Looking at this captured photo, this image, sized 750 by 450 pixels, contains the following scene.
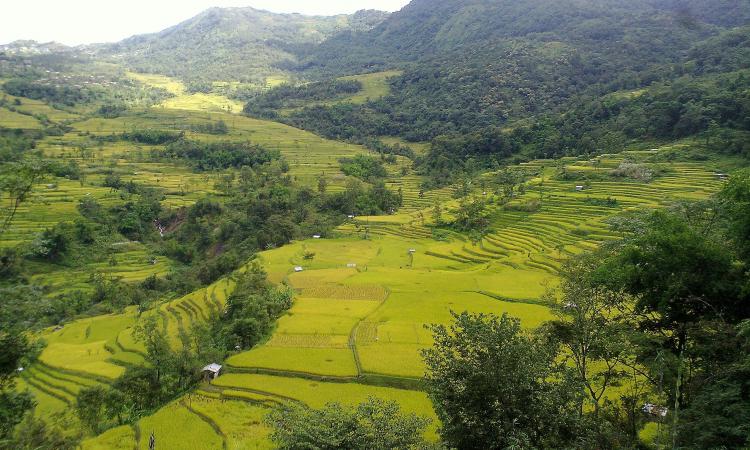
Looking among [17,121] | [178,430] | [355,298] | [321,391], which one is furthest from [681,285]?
[17,121]

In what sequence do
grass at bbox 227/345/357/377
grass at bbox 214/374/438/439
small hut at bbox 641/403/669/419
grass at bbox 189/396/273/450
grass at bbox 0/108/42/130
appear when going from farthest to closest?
1. grass at bbox 0/108/42/130
2. grass at bbox 227/345/357/377
3. grass at bbox 214/374/438/439
4. grass at bbox 189/396/273/450
5. small hut at bbox 641/403/669/419

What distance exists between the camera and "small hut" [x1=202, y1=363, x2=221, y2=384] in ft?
55.5

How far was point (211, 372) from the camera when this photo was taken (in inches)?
671

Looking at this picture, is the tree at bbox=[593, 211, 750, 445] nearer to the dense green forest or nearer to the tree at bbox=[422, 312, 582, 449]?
the dense green forest

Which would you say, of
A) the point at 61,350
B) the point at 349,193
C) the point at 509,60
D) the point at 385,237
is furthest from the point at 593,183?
the point at 509,60

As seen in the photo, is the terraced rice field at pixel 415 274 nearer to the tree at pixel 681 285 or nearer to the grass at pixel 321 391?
the grass at pixel 321 391

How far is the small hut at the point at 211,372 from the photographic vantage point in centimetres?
1693

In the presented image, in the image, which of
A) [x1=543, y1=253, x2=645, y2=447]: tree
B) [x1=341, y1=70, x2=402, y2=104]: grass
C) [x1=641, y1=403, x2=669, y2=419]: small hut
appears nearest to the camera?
[x1=543, y1=253, x2=645, y2=447]: tree

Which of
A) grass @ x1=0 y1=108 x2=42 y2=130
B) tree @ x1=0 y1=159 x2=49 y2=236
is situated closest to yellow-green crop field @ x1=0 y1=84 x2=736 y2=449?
tree @ x1=0 y1=159 x2=49 y2=236

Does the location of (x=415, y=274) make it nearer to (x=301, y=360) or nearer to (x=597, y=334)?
(x=301, y=360)

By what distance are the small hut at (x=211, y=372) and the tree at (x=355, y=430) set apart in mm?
7850

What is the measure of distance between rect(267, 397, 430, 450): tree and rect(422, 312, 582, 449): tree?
0.72 metres

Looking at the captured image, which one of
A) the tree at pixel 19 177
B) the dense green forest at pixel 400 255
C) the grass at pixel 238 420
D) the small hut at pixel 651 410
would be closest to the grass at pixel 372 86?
the dense green forest at pixel 400 255

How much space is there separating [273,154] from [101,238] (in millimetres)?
27556
